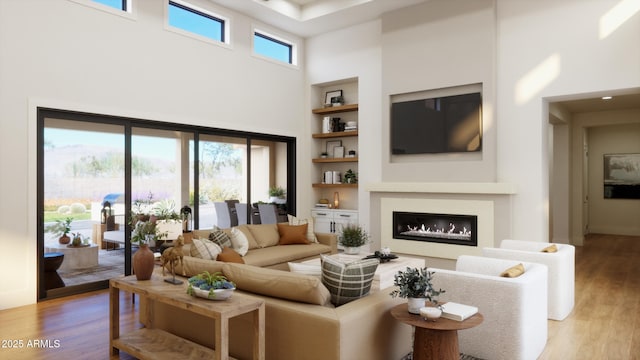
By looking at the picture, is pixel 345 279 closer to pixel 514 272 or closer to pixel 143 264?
pixel 514 272

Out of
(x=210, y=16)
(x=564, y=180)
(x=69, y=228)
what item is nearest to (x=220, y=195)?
(x=69, y=228)

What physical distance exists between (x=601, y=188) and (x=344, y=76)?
7963 mm

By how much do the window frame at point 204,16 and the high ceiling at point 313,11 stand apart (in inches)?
8.8

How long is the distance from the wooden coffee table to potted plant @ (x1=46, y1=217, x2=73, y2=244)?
14.1 ft

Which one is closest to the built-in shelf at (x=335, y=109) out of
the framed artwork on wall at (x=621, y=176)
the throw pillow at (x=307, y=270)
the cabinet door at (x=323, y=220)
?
the cabinet door at (x=323, y=220)

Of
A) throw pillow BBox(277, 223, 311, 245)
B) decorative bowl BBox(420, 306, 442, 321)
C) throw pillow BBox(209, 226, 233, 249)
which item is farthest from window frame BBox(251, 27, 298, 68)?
decorative bowl BBox(420, 306, 442, 321)

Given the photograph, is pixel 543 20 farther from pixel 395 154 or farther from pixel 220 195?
pixel 220 195

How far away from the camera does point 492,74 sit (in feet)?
20.7

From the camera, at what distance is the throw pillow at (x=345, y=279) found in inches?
115

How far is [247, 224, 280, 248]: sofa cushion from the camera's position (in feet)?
19.7

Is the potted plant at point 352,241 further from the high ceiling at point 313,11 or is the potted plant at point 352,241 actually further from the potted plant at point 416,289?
the high ceiling at point 313,11

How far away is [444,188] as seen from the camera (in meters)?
6.61

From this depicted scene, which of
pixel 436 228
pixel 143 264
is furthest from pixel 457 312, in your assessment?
pixel 436 228

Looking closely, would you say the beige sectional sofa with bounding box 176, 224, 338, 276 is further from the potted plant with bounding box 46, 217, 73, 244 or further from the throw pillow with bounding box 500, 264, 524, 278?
the throw pillow with bounding box 500, 264, 524, 278
